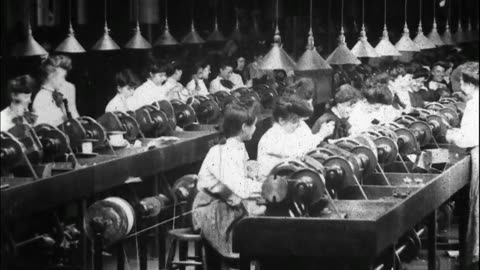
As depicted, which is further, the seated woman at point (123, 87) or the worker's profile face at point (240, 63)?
the worker's profile face at point (240, 63)

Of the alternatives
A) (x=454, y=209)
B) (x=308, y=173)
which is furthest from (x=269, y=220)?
(x=454, y=209)

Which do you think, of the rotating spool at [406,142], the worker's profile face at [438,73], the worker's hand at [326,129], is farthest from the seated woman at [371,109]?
the worker's profile face at [438,73]

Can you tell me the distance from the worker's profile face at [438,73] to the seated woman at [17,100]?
24.5 ft

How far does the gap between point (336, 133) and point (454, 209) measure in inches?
87.4

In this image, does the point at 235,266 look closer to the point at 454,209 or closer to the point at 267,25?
the point at 454,209

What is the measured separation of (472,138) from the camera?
8273 mm

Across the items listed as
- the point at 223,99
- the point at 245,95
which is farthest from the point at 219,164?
the point at 245,95

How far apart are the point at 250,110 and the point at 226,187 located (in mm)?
542

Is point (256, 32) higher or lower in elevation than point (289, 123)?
higher

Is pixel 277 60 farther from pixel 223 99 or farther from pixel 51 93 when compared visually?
pixel 223 99

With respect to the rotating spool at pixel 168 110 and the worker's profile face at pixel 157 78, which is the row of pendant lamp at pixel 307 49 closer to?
the worker's profile face at pixel 157 78

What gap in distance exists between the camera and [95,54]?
13.0 meters

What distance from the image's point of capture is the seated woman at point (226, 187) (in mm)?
6621

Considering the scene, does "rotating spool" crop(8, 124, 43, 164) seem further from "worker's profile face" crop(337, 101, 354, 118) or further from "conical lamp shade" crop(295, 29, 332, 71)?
"worker's profile face" crop(337, 101, 354, 118)
